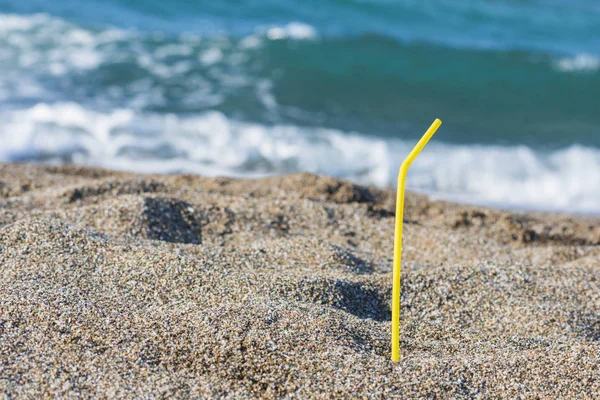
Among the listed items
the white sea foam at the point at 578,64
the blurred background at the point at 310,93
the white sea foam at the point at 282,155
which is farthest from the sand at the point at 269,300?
the white sea foam at the point at 578,64

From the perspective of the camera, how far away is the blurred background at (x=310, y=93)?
662 cm

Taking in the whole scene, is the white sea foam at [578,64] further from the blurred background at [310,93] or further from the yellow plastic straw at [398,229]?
the yellow plastic straw at [398,229]

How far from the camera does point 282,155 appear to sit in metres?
6.88

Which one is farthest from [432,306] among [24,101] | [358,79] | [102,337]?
[358,79]

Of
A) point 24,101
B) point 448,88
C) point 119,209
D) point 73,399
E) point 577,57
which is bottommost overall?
point 73,399

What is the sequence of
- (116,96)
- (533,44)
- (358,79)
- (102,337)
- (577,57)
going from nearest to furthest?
(102,337)
(116,96)
(358,79)
(577,57)
(533,44)

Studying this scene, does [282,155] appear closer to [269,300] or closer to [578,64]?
[269,300]

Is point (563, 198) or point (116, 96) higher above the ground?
point (116, 96)

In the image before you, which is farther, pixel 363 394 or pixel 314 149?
pixel 314 149

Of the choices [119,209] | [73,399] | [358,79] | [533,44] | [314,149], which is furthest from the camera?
[533,44]

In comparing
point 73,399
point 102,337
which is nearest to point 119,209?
point 102,337

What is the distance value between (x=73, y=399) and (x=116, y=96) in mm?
6598

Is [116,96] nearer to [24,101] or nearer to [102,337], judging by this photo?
[24,101]

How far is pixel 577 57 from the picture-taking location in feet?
42.4
